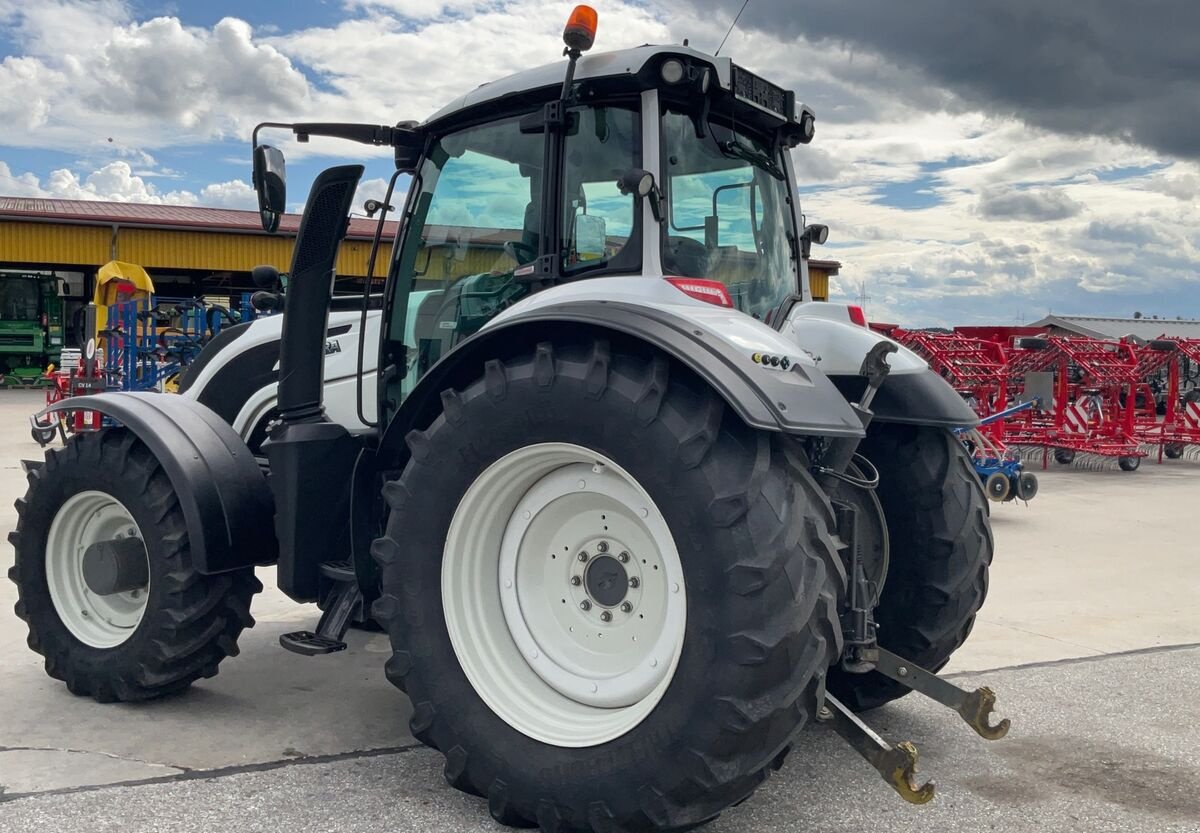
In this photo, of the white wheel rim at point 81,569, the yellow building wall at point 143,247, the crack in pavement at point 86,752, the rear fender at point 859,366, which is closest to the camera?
the crack in pavement at point 86,752

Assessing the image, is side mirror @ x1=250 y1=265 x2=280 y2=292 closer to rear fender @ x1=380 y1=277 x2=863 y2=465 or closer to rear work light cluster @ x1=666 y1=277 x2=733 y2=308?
rear fender @ x1=380 y1=277 x2=863 y2=465

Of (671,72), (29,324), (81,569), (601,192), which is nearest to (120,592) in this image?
(81,569)

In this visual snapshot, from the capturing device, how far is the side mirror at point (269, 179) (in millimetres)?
3881

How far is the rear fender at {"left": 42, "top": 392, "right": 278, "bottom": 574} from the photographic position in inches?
158

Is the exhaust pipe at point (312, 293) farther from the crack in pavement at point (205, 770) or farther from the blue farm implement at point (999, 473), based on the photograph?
the blue farm implement at point (999, 473)

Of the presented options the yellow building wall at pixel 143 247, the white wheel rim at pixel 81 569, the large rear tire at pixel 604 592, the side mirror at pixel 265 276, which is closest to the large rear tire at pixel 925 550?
the large rear tire at pixel 604 592

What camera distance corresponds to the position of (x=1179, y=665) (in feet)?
17.3

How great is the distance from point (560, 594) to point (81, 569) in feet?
7.51

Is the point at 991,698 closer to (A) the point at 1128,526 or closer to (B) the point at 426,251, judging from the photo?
(B) the point at 426,251

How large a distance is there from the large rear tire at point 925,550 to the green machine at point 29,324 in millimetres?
28380

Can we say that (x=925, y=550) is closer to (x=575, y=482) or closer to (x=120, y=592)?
(x=575, y=482)

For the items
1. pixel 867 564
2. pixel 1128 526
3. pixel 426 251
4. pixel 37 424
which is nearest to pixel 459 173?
pixel 426 251

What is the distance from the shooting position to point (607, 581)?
10.7 ft

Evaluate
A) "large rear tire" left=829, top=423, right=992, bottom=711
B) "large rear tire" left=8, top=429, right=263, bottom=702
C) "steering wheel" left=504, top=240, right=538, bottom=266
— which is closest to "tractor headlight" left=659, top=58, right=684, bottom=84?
"steering wheel" left=504, top=240, right=538, bottom=266
